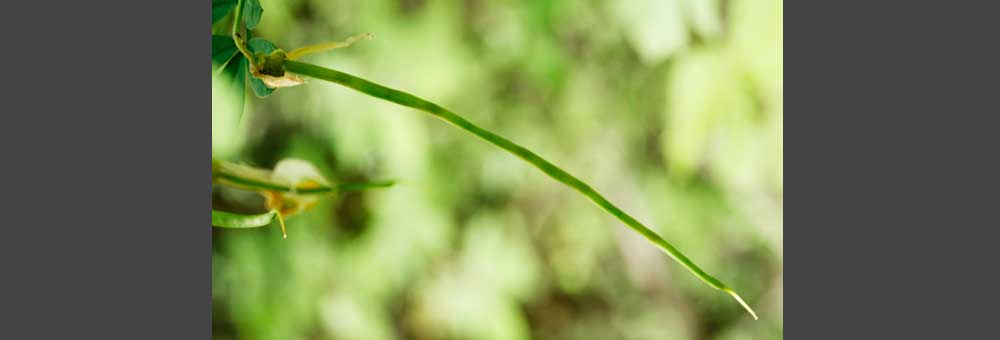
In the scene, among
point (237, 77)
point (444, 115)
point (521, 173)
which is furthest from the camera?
point (521, 173)

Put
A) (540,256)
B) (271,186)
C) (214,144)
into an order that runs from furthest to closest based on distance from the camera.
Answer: (540,256) → (214,144) → (271,186)

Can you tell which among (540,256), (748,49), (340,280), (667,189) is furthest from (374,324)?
(748,49)

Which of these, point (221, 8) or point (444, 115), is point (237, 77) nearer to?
point (221, 8)

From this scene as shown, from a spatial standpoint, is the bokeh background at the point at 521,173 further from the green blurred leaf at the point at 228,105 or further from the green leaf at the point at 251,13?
the green leaf at the point at 251,13

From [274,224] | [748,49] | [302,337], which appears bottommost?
[302,337]

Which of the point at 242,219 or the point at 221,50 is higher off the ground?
the point at 221,50

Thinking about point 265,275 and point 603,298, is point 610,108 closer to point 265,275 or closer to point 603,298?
point 603,298

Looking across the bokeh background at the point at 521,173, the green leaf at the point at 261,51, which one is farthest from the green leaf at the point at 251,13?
the bokeh background at the point at 521,173

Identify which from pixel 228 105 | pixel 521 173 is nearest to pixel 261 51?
pixel 228 105

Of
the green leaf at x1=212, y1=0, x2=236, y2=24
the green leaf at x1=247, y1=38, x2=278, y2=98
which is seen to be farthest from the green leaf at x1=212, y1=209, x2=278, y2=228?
the green leaf at x1=212, y1=0, x2=236, y2=24
